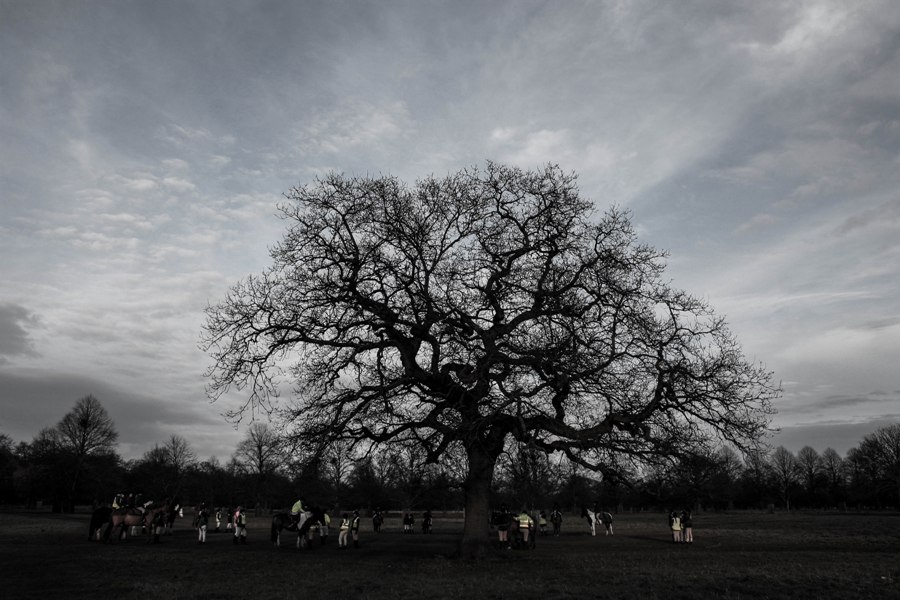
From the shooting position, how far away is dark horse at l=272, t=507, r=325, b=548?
26703 millimetres

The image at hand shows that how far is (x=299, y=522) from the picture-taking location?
26.7 metres

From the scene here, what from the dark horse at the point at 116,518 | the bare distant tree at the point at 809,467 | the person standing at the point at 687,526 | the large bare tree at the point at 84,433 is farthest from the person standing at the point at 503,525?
the bare distant tree at the point at 809,467

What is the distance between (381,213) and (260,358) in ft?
20.4

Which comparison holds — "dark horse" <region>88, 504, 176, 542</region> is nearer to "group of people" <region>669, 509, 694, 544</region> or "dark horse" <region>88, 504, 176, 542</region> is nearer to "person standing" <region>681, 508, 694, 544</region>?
"group of people" <region>669, 509, 694, 544</region>

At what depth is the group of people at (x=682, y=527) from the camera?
27984mm

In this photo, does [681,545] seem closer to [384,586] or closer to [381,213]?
[384,586]

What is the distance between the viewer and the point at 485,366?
56.7ft

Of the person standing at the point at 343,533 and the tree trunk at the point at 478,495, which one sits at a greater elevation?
the tree trunk at the point at 478,495

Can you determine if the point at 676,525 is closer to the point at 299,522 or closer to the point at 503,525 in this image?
the point at 503,525

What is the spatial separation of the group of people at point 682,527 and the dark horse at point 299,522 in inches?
661

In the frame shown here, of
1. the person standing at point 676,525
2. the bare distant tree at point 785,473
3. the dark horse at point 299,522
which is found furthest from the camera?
the bare distant tree at point 785,473

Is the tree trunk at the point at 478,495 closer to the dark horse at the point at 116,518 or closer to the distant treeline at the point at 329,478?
the distant treeline at the point at 329,478

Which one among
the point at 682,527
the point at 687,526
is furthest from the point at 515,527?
the point at 682,527

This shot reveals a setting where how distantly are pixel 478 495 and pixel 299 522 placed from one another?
35.2ft
